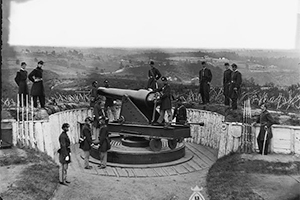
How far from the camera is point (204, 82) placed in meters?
11.4

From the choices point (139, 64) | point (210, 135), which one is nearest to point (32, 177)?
point (210, 135)

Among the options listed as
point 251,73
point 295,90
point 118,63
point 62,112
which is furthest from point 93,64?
point 295,90

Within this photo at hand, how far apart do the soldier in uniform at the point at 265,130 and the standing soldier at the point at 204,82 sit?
3.62 m

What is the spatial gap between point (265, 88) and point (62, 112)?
5.29 metres

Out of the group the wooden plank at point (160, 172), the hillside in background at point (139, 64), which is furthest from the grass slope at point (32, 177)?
the wooden plank at point (160, 172)

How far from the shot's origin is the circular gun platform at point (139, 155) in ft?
27.6

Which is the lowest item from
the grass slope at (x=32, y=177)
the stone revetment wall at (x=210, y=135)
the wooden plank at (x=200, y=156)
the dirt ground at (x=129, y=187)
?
the wooden plank at (x=200, y=156)

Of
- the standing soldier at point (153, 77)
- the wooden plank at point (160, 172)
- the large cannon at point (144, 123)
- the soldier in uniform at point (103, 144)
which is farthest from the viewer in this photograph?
the standing soldier at point (153, 77)

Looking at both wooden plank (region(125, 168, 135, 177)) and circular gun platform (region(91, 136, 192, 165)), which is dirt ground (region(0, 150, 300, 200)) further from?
circular gun platform (region(91, 136, 192, 165))

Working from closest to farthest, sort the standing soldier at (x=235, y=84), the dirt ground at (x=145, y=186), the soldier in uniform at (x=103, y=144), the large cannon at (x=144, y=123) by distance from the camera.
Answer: the dirt ground at (x=145, y=186)
the soldier in uniform at (x=103, y=144)
the large cannon at (x=144, y=123)
the standing soldier at (x=235, y=84)

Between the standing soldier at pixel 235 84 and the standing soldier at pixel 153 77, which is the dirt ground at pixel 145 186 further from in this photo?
the standing soldier at pixel 153 77

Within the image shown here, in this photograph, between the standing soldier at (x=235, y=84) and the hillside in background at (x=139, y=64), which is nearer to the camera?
the hillside in background at (x=139, y=64)

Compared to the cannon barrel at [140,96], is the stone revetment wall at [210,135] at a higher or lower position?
lower

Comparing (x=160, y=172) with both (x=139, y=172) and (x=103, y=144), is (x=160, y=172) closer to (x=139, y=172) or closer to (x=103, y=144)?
(x=139, y=172)
